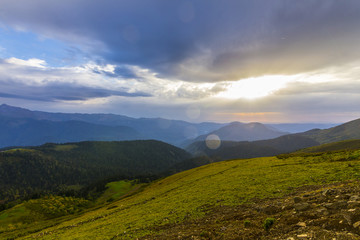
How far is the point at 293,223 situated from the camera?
1333 cm

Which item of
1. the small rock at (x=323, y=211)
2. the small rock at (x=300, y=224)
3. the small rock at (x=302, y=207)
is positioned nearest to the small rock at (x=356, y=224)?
the small rock at (x=323, y=211)

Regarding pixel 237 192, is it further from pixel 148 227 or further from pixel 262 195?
pixel 148 227

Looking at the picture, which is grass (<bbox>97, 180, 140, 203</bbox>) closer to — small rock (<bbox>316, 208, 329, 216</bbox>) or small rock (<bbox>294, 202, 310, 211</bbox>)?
small rock (<bbox>294, 202, 310, 211</bbox>)

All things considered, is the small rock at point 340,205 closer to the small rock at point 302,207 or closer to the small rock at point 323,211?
the small rock at point 323,211

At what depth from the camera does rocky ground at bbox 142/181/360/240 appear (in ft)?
35.6

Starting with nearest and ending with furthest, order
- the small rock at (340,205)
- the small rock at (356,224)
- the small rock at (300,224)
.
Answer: the small rock at (356,224) → the small rock at (300,224) → the small rock at (340,205)

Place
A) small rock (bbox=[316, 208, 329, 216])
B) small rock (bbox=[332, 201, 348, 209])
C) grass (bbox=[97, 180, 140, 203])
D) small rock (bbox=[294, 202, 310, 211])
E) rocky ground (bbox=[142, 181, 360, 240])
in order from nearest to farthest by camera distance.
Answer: rocky ground (bbox=[142, 181, 360, 240]) < small rock (bbox=[316, 208, 329, 216]) < small rock (bbox=[332, 201, 348, 209]) < small rock (bbox=[294, 202, 310, 211]) < grass (bbox=[97, 180, 140, 203])

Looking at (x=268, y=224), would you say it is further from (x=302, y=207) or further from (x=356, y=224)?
(x=356, y=224)

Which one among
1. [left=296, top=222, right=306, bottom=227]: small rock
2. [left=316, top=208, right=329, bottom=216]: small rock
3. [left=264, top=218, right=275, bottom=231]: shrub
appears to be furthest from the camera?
[left=264, top=218, right=275, bottom=231]: shrub

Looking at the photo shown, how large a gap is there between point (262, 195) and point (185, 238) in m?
15.4

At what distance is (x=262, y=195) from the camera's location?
2545cm

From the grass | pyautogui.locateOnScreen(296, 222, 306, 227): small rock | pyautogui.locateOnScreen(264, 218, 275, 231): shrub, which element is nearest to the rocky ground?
pyautogui.locateOnScreen(296, 222, 306, 227): small rock

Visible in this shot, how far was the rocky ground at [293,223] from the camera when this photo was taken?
10.9 m

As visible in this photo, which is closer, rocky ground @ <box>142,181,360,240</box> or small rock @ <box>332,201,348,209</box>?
rocky ground @ <box>142,181,360,240</box>
